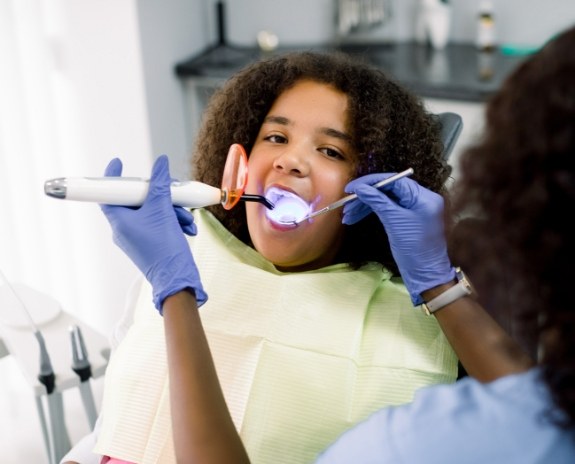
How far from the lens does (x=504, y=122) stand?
0.79m

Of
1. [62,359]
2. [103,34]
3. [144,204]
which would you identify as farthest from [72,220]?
[144,204]

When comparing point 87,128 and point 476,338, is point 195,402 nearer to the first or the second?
point 476,338

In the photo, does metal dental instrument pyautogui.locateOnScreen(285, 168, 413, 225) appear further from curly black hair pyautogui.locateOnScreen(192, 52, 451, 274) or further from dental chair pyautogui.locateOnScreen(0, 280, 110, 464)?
dental chair pyautogui.locateOnScreen(0, 280, 110, 464)

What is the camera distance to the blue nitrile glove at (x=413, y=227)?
52.2 inches

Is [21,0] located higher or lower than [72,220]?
higher

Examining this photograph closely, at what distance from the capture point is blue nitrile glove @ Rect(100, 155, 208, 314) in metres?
1.17

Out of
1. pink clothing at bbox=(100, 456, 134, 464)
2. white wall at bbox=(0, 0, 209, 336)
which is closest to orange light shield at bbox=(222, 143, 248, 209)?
pink clothing at bbox=(100, 456, 134, 464)

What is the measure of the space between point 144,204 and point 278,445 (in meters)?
0.46

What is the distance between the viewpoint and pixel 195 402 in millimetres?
1099

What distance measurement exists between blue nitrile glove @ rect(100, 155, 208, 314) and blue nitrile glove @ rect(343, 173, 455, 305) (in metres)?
0.33

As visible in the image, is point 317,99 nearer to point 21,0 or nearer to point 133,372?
point 133,372

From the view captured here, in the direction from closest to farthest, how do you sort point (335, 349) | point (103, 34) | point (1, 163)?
point (335, 349) → point (1, 163) → point (103, 34)

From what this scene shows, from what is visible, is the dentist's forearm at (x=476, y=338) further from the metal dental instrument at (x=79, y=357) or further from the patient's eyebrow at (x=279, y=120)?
the metal dental instrument at (x=79, y=357)

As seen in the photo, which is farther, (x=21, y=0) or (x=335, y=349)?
(x=21, y=0)
